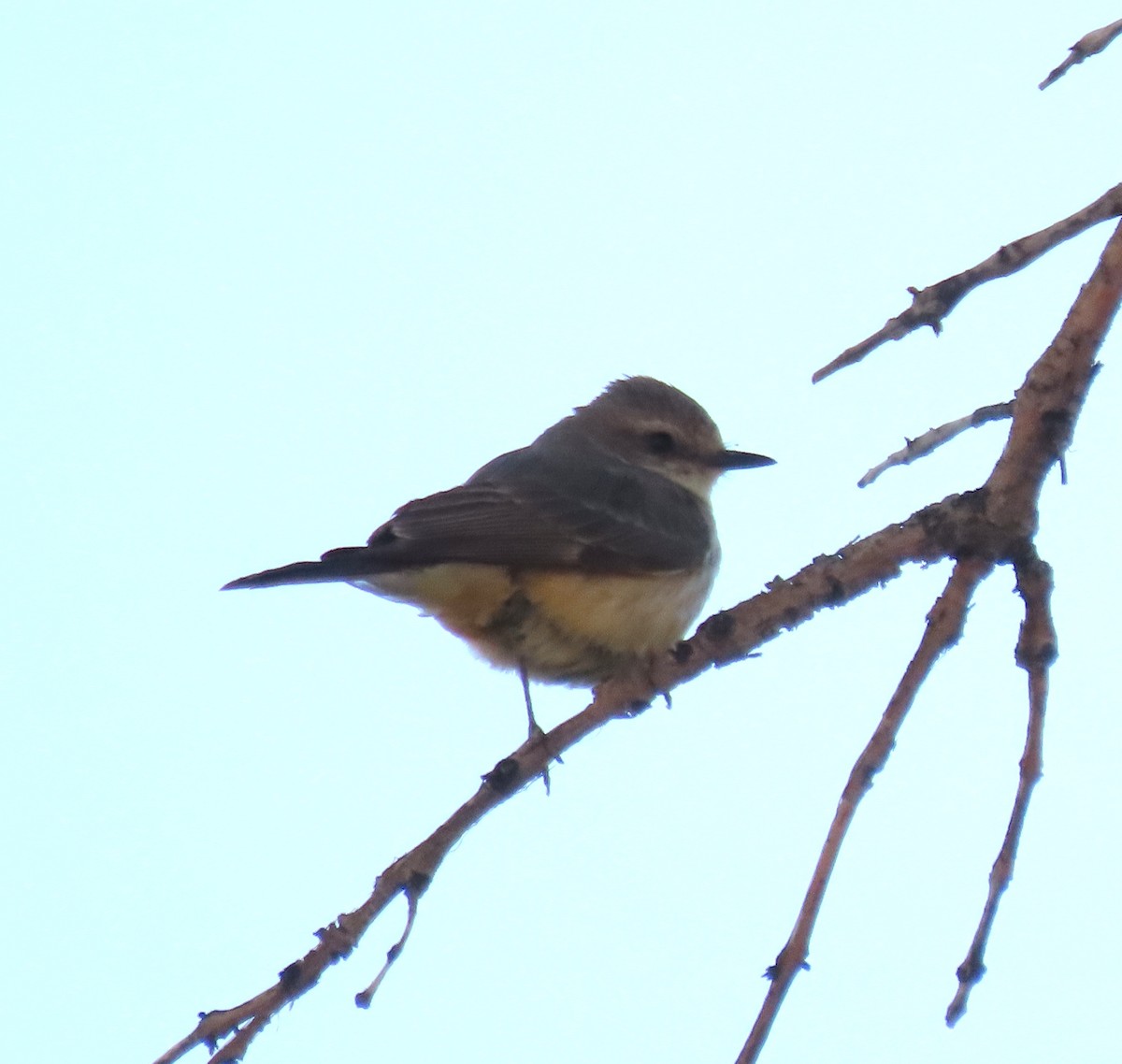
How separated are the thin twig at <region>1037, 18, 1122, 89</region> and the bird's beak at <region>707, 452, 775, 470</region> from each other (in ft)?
16.2

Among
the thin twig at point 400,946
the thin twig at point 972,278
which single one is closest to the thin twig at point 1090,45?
the thin twig at point 972,278

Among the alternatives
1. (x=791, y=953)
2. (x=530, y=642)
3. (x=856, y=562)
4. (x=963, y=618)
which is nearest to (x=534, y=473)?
(x=530, y=642)

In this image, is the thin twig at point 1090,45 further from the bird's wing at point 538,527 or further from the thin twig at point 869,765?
the bird's wing at point 538,527

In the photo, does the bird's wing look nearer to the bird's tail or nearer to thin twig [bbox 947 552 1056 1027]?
the bird's tail

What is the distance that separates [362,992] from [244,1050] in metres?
0.26

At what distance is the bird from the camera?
6.26 meters

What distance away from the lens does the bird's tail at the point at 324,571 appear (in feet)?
18.4

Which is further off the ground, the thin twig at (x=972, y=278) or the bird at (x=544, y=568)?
the bird at (x=544, y=568)

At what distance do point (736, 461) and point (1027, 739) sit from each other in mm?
5218

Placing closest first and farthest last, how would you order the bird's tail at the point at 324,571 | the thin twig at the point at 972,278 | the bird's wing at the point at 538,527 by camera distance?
the thin twig at the point at 972,278
the bird's tail at the point at 324,571
the bird's wing at the point at 538,527

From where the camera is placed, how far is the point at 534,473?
24.3 ft

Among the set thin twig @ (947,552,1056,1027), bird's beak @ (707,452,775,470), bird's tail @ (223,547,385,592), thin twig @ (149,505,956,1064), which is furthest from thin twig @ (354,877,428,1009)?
bird's beak @ (707,452,775,470)

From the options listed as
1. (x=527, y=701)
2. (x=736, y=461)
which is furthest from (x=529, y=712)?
(x=736, y=461)

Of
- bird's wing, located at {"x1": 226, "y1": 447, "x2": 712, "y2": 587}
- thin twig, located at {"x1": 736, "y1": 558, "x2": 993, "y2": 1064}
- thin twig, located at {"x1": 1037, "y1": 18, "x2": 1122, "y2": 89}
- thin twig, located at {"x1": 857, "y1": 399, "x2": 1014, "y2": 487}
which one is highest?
bird's wing, located at {"x1": 226, "y1": 447, "x2": 712, "y2": 587}
